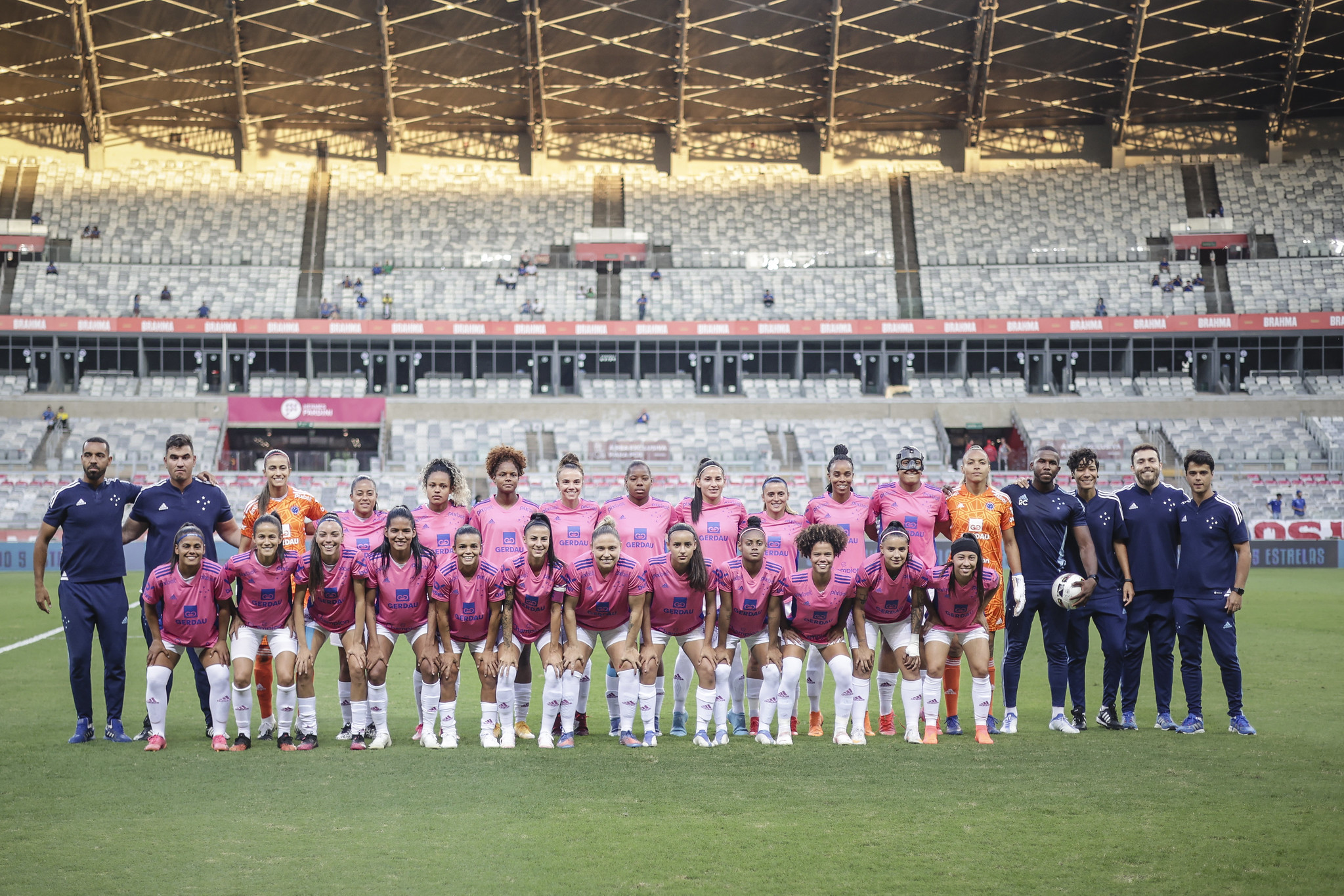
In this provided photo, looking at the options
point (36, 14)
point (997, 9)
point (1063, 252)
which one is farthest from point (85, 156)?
point (1063, 252)

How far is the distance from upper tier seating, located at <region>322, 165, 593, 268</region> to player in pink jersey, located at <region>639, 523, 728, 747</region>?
145 ft

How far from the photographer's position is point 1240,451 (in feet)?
140

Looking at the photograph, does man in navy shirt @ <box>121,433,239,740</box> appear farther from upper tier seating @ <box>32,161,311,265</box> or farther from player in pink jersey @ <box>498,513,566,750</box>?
upper tier seating @ <box>32,161,311,265</box>

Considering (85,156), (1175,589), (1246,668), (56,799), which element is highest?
(85,156)

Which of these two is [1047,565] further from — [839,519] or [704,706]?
[704,706]

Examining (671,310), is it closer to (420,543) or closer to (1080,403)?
(1080,403)

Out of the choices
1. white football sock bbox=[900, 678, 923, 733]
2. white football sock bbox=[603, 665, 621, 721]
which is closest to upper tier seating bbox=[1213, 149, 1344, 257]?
white football sock bbox=[900, 678, 923, 733]

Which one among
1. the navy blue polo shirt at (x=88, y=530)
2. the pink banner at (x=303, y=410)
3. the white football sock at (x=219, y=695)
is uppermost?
the pink banner at (x=303, y=410)

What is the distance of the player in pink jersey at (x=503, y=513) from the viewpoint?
32.7 ft

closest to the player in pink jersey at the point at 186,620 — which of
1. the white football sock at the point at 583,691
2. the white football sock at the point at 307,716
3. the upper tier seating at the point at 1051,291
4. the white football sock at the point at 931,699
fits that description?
the white football sock at the point at 307,716

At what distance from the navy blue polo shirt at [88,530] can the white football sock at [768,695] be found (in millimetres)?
5366

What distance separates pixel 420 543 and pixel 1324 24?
50804mm

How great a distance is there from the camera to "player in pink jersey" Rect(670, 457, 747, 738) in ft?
33.2

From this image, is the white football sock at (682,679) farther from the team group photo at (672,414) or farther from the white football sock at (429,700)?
the white football sock at (429,700)
